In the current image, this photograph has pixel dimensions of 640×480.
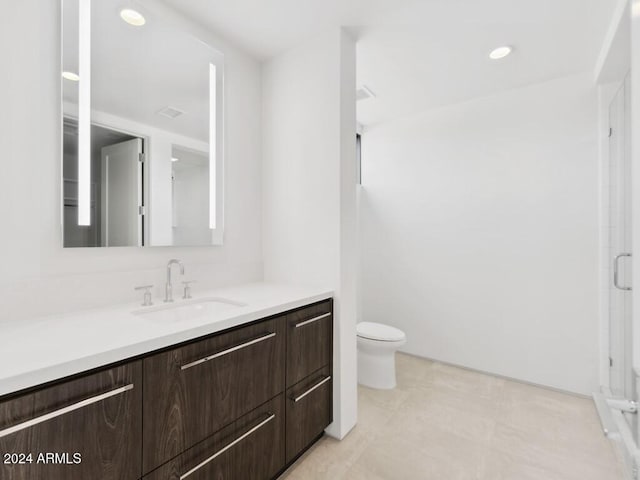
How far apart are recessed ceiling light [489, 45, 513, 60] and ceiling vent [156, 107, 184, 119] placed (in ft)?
7.20

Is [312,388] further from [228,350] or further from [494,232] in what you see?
[494,232]

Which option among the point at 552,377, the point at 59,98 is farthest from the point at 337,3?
the point at 552,377

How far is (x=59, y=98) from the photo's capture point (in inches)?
53.5

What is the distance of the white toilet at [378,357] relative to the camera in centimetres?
246

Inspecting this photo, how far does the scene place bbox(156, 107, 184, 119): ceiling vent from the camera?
1.77m

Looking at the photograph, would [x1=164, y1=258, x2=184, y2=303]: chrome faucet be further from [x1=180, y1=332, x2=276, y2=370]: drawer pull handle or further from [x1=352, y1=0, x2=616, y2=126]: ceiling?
[x1=352, y1=0, x2=616, y2=126]: ceiling

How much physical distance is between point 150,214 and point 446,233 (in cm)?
255

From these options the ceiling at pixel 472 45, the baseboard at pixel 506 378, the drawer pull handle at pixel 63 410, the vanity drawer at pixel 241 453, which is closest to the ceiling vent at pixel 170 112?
the ceiling at pixel 472 45

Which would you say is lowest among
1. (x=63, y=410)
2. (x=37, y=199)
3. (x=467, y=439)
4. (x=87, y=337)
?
(x=467, y=439)

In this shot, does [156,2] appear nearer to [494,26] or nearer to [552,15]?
[494,26]

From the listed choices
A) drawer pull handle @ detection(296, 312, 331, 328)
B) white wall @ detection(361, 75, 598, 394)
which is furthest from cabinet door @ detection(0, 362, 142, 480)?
white wall @ detection(361, 75, 598, 394)

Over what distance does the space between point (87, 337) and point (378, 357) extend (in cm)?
208

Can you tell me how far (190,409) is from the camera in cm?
112

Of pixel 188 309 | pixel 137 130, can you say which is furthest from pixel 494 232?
pixel 137 130
